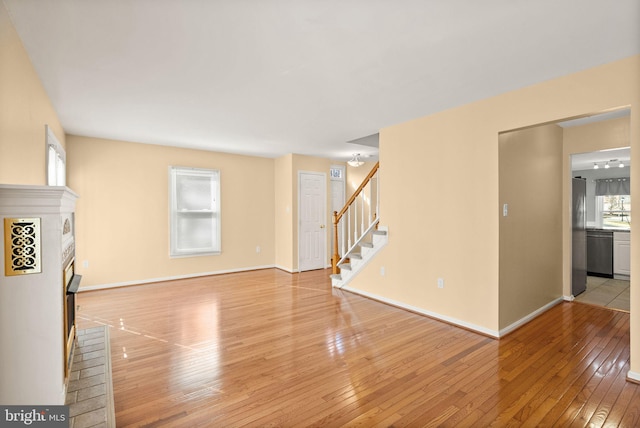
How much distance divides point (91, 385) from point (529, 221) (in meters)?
4.48

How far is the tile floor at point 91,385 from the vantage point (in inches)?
74.1

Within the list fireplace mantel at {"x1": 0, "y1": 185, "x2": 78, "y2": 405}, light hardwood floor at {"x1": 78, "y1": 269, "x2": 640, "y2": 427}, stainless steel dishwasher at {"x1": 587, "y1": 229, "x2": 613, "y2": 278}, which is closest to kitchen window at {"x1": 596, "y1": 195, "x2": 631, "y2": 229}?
stainless steel dishwasher at {"x1": 587, "y1": 229, "x2": 613, "y2": 278}

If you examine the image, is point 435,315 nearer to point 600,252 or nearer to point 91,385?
point 91,385

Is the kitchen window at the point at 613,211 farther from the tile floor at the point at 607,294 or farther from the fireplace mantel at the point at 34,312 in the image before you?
the fireplace mantel at the point at 34,312

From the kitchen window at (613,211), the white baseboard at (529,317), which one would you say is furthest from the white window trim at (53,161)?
the kitchen window at (613,211)

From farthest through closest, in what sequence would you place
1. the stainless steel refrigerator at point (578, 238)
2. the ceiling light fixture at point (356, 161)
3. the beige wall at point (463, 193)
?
the ceiling light fixture at point (356, 161)
the stainless steel refrigerator at point (578, 238)
the beige wall at point (463, 193)

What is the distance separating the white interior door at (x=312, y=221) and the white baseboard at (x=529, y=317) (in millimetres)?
3900

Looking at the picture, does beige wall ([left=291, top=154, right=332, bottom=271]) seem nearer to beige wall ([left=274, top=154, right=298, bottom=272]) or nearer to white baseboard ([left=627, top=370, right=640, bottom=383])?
beige wall ([left=274, top=154, right=298, bottom=272])

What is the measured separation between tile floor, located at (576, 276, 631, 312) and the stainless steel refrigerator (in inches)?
5.4

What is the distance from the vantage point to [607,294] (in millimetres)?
4508

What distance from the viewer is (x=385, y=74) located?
2.59 m

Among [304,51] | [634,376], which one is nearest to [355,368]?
[634,376]

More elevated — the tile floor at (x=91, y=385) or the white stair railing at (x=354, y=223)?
the white stair railing at (x=354, y=223)

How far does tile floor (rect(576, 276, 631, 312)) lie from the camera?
406 centimetres
